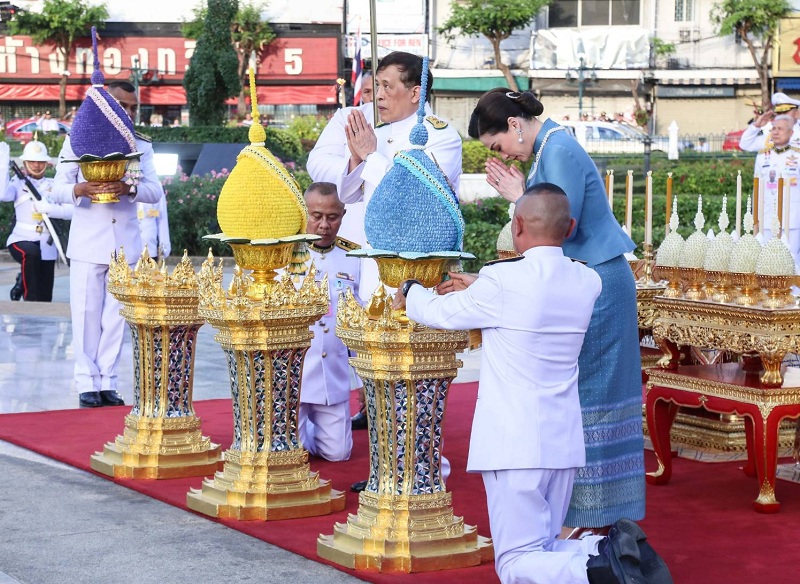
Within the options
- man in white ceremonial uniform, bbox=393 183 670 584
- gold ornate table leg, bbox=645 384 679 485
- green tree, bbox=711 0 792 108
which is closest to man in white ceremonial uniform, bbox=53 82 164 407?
gold ornate table leg, bbox=645 384 679 485

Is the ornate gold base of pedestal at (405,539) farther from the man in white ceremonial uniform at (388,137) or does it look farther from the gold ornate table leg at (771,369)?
the gold ornate table leg at (771,369)

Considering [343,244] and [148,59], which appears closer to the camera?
[343,244]

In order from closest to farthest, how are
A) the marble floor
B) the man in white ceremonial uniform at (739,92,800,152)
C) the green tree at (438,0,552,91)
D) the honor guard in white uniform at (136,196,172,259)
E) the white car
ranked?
the marble floor → the honor guard in white uniform at (136,196,172,259) → the man in white ceremonial uniform at (739,92,800,152) → the white car → the green tree at (438,0,552,91)

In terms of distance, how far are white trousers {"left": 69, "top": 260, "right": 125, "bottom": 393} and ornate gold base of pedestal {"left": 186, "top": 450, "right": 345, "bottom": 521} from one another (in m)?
2.16

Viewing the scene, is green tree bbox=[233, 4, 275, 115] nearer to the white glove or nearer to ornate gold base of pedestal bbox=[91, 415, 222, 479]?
the white glove

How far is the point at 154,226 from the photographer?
9375 millimetres

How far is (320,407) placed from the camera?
5660 millimetres

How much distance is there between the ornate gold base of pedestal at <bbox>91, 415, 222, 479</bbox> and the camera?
5371 mm

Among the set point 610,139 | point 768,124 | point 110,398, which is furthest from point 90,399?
point 610,139

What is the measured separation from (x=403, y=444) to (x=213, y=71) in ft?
50.0

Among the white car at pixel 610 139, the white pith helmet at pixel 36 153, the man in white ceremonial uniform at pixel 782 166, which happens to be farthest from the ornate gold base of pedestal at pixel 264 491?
the white car at pixel 610 139

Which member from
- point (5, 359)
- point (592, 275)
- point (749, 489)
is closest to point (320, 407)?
point (749, 489)

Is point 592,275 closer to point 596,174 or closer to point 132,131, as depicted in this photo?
point 596,174

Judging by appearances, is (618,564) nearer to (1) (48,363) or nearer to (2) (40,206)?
(1) (48,363)
